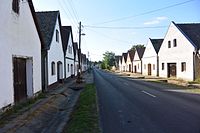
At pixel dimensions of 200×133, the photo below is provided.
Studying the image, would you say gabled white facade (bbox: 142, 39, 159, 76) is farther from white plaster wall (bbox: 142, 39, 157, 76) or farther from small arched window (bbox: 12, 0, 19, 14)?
small arched window (bbox: 12, 0, 19, 14)

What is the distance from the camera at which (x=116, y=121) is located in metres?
9.59

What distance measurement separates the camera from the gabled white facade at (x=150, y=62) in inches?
1759

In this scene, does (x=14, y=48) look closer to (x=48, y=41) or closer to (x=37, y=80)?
(x=37, y=80)

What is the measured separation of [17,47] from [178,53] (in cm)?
2451

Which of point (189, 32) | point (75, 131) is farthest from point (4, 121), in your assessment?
point (189, 32)

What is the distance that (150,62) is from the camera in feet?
158

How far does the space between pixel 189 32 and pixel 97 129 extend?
27.4 m

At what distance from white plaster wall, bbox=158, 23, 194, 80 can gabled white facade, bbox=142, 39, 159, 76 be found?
10.0 feet

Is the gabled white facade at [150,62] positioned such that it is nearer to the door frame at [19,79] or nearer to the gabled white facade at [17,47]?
the gabled white facade at [17,47]

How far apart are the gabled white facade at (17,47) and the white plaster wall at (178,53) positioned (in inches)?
709

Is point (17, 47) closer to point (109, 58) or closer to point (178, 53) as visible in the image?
point (178, 53)

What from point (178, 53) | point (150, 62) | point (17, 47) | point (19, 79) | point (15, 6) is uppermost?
point (15, 6)

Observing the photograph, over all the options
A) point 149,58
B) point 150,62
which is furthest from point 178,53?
point 149,58

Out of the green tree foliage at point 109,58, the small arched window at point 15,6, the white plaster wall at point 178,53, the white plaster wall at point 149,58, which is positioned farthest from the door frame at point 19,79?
the green tree foliage at point 109,58
